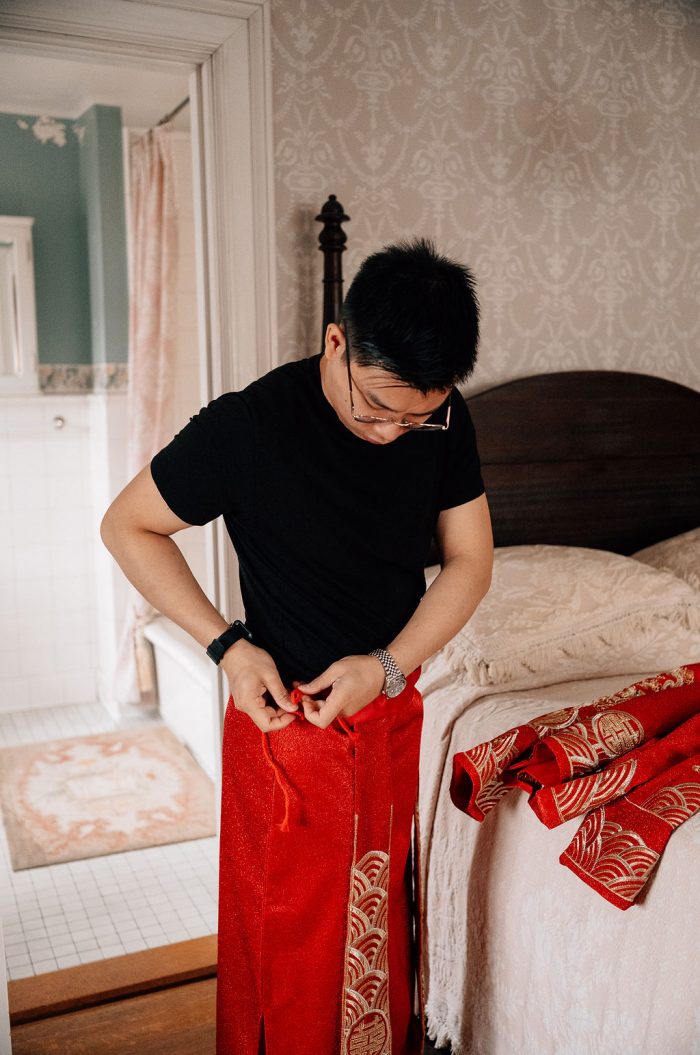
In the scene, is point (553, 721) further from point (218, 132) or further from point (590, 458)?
point (218, 132)

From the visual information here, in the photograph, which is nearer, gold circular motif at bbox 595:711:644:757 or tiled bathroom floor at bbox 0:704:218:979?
gold circular motif at bbox 595:711:644:757

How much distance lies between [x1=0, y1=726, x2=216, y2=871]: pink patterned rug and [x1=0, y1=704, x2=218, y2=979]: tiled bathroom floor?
0.06 m

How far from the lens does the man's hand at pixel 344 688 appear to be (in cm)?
129

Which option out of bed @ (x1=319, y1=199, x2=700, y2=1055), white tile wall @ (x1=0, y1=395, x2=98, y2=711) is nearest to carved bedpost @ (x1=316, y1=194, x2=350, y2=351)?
bed @ (x1=319, y1=199, x2=700, y2=1055)

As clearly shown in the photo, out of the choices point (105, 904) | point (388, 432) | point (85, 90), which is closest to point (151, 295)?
point (85, 90)

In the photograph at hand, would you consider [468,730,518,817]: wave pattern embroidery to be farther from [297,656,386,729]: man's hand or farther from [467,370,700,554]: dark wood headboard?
[467,370,700,554]: dark wood headboard

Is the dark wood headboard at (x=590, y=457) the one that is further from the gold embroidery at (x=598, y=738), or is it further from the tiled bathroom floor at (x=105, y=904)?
the tiled bathroom floor at (x=105, y=904)

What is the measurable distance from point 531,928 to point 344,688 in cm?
63

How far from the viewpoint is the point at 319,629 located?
1375mm

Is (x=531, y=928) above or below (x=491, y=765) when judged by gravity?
below

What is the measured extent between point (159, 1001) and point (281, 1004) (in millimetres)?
794

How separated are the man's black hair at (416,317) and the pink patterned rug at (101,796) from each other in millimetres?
2216

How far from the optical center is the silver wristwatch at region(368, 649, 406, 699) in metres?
1.35

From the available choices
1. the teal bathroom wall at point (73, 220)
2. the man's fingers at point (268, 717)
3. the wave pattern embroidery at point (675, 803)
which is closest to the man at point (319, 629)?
the man's fingers at point (268, 717)
